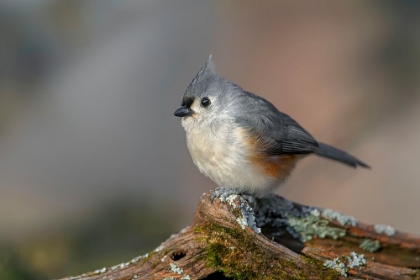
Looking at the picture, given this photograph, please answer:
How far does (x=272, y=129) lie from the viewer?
3.67 m

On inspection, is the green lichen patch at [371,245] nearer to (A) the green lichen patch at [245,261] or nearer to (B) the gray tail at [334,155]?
(A) the green lichen patch at [245,261]

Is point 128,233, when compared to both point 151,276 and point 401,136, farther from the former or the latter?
point 401,136

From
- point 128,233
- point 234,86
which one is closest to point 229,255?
point 234,86

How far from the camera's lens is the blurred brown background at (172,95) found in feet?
20.1

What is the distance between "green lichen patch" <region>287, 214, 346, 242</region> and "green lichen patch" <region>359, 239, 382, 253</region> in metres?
0.14

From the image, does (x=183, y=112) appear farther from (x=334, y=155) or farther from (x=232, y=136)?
A: (x=334, y=155)

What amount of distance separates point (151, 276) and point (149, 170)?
13.1 ft

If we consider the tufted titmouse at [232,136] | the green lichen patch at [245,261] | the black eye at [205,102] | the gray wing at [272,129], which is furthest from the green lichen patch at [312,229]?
the black eye at [205,102]

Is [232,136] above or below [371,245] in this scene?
above

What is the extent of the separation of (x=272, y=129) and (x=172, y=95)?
11.0 ft

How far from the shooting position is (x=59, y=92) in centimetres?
683

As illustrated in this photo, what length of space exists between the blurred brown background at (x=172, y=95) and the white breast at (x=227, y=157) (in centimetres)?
216

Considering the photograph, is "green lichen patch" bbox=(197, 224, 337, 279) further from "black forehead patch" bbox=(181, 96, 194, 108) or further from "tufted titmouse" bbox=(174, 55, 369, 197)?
"black forehead patch" bbox=(181, 96, 194, 108)

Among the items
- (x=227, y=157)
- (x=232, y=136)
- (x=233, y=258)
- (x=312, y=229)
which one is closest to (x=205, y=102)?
(x=232, y=136)
